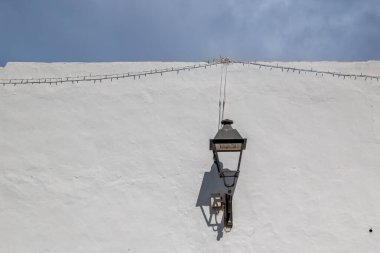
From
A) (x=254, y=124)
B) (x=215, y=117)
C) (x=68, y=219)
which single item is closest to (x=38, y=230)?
(x=68, y=219)

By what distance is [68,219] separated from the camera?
4832 mm

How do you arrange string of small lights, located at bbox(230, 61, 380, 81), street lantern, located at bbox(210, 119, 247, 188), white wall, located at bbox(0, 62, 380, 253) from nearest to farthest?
1. street lantern, located at bbox(210, 119, 247, 188)
2. white wall, located at bbox(0, 62, 380, 253)
3. string of small lights, located at bbox(230, 61, 380, 81)

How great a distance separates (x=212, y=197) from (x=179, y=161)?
53cm

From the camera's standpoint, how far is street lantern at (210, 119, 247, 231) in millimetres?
4754

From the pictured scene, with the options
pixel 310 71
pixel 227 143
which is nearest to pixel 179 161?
pixel 227 143

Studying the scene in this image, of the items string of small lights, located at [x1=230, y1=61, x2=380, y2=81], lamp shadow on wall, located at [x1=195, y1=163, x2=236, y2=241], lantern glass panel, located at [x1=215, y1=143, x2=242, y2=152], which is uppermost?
string of small lights, located at [x1=230, y1=61, x2=380, y2=81]

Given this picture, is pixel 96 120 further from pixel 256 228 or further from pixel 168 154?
pixel 256 228

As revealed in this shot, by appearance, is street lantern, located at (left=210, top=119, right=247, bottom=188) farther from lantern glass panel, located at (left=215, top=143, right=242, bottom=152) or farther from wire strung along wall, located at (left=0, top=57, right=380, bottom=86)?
wire strung along wall, located at (left=0, top=57, right=380, bottom=86)

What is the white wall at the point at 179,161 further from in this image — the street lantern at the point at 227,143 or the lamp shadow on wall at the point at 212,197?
the street lantern at the point at 227,143

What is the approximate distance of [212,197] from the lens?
4984 mm

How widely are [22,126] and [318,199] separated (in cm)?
327

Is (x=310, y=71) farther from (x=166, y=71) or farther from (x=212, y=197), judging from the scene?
(x=212, y=197)

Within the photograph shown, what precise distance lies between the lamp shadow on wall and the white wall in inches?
1.0

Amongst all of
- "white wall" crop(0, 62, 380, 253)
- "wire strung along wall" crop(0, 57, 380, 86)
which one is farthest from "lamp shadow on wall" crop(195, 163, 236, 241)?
"wire strung along wall" crop(0, 57, 380, 86)
